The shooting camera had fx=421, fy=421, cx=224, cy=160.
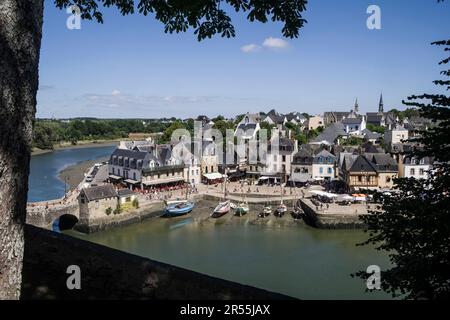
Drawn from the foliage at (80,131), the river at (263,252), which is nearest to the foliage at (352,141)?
the river at (263,252)

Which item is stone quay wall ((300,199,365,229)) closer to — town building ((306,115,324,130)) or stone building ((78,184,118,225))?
stone building ((78,184,118,225))

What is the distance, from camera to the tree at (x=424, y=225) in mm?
5441

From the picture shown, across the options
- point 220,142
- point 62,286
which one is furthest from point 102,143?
point 62,286

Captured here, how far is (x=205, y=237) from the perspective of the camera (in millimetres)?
25922

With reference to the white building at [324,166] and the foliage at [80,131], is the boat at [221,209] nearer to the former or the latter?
the white building at [324,166]

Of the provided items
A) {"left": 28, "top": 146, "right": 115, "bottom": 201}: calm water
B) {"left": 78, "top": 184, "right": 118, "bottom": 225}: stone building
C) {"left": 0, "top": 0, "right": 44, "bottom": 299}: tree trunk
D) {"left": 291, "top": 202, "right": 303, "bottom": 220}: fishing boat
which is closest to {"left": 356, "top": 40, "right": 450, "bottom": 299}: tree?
{"left": 0, "top": 0, "right": 44, "bottom": 299}: tree trunk

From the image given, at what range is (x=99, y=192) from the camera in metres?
28.6

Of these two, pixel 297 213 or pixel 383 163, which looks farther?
pixel 383 163

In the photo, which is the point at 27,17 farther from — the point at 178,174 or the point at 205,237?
the point at 178,174

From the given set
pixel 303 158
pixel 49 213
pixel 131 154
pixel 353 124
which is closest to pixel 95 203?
pixel 49 213

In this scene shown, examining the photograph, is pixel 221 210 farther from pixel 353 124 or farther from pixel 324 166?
pixel 353 124

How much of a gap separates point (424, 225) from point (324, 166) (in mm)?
35264

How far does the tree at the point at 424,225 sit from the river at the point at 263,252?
10534 millimetres

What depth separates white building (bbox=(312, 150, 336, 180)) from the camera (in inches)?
1575
